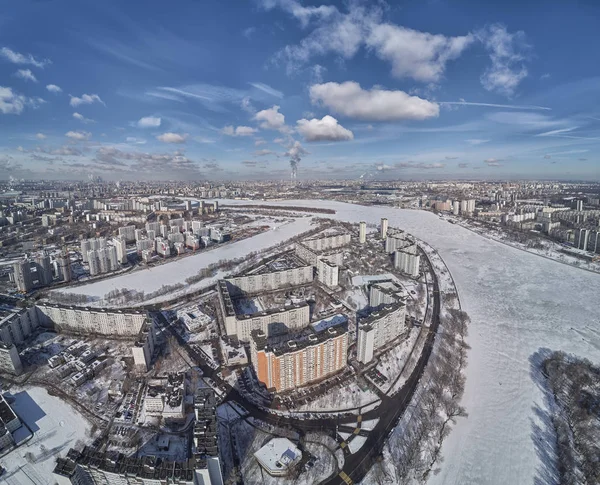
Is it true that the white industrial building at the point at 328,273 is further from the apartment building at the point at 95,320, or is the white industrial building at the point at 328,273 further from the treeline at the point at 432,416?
the apartment building at the point at 95,320

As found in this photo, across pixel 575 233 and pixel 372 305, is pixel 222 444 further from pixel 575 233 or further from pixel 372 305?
pixel 575 233

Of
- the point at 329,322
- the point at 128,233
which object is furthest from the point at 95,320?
the point at 128,233

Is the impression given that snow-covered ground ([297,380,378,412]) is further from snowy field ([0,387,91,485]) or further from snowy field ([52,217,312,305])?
snowy field ([52,217,312,305])

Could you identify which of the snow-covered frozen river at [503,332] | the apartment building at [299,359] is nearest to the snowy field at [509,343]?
the snow-covered frozen river at [503,332]

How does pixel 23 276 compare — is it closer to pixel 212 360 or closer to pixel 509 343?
pixel 212 360

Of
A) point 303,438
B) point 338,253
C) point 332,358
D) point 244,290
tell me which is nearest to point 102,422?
point 303,438

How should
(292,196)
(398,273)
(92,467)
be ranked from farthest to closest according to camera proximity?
(292,196) < (398,273) < (92,467)
